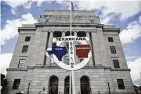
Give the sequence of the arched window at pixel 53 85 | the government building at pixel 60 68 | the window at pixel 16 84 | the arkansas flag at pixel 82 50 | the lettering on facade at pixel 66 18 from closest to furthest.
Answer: the arkansas flag at pixel 82 50, the government building at pixel 60 68, the arched window at pixel 53 85, the window at pixel 16 84, the lettering on facade at pixel 66 18

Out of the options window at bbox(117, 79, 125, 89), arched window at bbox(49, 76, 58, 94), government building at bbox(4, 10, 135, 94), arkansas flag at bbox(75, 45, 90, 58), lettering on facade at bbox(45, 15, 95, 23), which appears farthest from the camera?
lettering on facade at bbox(45, 15, 95, 23)

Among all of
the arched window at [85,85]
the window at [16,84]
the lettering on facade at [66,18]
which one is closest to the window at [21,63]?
the window at [16,84]

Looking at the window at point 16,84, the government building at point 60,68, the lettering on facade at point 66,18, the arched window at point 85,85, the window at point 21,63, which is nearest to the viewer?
the government building at point 60,68

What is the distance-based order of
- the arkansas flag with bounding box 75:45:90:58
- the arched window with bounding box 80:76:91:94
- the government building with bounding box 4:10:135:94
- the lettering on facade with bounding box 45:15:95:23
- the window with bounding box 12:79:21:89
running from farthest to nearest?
the lettering on facade with bounding box 45:15:95:23 → the window with bounding box 12:79:21:89 → the arched window with bounding box 80:76:91:94 → the government building with bounding box 4:10:135:94 → the arkansas flag with bounding box 75:45:90:58

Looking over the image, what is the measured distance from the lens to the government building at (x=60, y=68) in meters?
25.3

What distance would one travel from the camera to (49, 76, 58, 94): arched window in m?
25.4

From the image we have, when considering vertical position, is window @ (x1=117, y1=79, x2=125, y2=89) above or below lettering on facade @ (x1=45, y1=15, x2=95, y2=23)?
below

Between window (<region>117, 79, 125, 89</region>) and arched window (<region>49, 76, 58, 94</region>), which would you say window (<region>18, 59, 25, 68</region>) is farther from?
window (<region>117, 79, 125, 89</region>)

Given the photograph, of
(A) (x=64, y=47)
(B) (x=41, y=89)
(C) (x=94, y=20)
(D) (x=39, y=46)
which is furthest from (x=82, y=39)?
(C) (x=94, y=20)

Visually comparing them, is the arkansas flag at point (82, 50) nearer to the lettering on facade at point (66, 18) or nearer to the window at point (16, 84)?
the window at point (16, 84)

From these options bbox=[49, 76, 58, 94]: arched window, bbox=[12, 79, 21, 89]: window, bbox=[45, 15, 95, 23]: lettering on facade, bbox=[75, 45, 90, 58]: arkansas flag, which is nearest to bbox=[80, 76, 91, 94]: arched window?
bbox=[49, 76, 58, 94]: arched window

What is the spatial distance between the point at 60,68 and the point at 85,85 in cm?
524

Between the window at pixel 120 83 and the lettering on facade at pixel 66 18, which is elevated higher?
the lettering on facade at pixel 66 18

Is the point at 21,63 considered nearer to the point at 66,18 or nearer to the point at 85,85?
the point at 85,85
